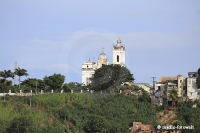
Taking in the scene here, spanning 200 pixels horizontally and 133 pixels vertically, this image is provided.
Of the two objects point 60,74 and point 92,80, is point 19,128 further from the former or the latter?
point 92,80

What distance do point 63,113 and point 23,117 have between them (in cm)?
569

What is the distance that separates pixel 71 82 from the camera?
86500mm

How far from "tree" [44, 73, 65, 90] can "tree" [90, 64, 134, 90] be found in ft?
17.3

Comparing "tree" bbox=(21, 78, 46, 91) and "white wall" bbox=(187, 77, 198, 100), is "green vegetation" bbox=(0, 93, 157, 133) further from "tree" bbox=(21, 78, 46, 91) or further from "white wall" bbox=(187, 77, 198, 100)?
"tree" bbox=(21, 78, 46, 91)

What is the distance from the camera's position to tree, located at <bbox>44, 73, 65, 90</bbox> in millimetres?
79750

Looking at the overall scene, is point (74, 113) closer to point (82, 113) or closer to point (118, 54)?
point (82, 113)

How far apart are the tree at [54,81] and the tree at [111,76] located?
207 inches

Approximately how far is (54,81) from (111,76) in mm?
7154

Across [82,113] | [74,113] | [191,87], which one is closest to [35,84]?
[82,113]

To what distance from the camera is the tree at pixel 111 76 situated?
8319 cm

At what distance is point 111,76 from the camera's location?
→ 8350cm

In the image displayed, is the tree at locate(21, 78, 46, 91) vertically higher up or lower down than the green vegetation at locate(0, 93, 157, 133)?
higher up

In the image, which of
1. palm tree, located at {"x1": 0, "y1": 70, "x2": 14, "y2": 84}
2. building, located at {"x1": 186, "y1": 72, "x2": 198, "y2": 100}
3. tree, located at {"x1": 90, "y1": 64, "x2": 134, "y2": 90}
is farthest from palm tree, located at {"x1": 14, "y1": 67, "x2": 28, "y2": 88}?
building, located at {"x1": 186, "y1": 72, "x2": 198, "y2": 100}

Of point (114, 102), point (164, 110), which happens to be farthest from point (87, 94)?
point (164, 110)
